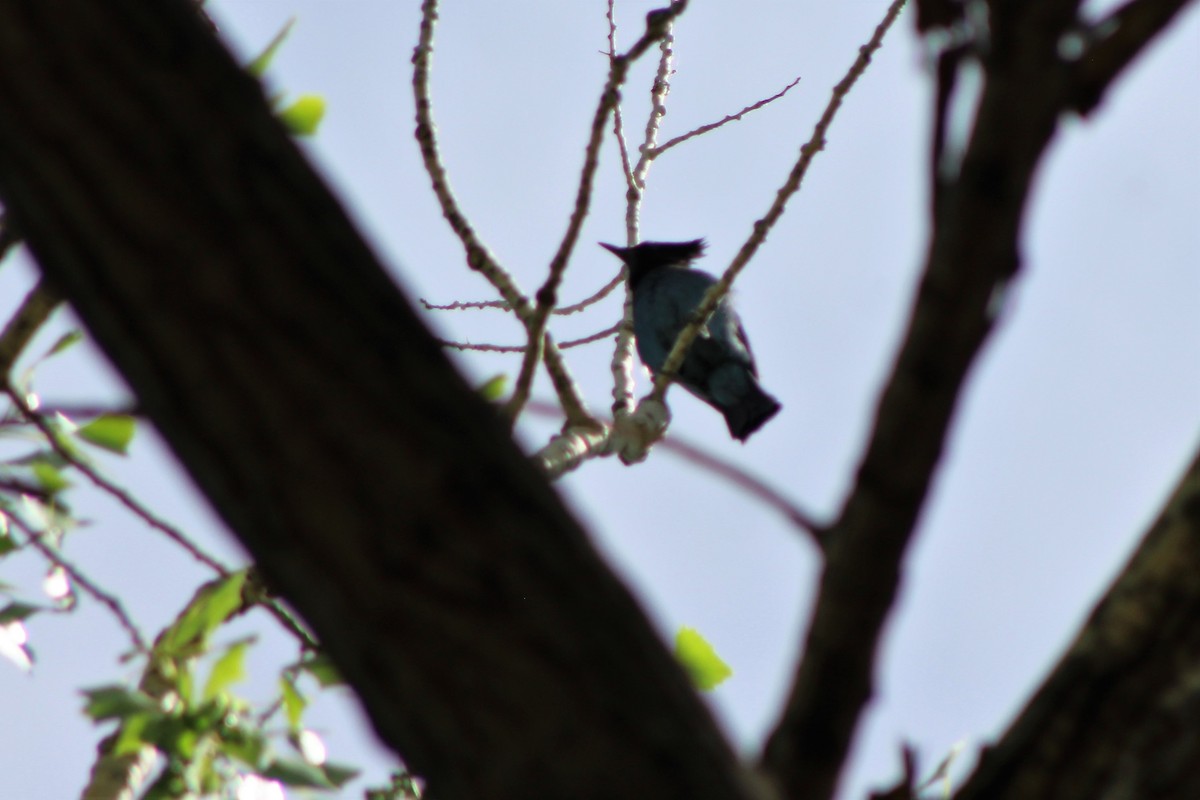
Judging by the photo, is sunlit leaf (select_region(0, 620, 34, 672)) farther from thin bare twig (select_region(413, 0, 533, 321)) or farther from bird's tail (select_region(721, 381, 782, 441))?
bird's tail (select_region(721, 381, 782, 441))

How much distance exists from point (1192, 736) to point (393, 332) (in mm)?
811

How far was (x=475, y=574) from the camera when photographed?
1.15 m

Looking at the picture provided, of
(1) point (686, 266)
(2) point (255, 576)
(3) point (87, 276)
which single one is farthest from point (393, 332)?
(1) point (686, 266)

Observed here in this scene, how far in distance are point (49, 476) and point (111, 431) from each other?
0.76 feet

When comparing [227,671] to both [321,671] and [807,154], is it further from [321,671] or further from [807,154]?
[807,154]

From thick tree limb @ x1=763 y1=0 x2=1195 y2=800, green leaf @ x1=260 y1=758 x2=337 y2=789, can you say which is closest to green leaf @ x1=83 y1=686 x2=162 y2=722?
green leaf @ x1=260 y1=758 x2=337 y2=789

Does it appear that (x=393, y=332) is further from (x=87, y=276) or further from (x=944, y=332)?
(x=944, y=332)

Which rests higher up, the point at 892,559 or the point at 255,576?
the point at 255,576

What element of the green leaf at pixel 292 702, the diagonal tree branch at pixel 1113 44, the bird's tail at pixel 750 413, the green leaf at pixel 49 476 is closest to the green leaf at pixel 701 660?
the green leaf at pixel 292 702

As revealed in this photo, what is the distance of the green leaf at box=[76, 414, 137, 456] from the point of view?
2.69m

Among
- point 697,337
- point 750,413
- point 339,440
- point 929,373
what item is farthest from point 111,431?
point 697,337

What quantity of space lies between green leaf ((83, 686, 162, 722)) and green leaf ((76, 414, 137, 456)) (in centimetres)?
69

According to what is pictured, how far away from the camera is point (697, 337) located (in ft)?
25.2

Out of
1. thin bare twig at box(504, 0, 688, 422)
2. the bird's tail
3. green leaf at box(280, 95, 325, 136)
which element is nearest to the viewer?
thin bare twig at box(504, 0, 688, 422)
